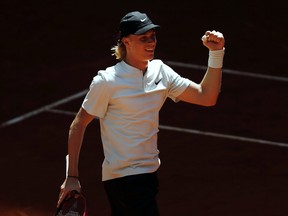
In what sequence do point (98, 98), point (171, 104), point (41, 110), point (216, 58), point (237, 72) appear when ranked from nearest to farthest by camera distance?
point (98, 98)
point (216, 58)
point (41, 110)
point (171, 104)
point (237, 72)

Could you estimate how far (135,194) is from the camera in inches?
263

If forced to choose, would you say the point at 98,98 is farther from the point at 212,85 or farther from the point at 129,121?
the point at 212,85

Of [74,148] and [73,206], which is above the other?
[74,148]

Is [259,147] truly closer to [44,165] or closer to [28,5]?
[44,165]

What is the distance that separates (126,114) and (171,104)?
17.8 ft

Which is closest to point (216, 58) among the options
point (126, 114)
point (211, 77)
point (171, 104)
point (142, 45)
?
point (211, 77)

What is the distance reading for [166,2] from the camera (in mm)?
16047

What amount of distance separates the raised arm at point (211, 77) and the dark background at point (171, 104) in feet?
7.30

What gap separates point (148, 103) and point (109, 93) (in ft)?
0.88

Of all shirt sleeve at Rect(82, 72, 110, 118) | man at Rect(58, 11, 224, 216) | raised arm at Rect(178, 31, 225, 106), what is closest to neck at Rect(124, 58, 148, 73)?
man at Rect(58, 11, 224, 216)

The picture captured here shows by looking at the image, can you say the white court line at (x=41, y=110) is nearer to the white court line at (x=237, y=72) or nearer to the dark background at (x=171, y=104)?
the dark background at (x=171, y=104)

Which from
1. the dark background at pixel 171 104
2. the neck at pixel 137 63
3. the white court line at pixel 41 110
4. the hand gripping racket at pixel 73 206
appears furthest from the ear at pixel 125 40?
the white court line at pixel 41 110

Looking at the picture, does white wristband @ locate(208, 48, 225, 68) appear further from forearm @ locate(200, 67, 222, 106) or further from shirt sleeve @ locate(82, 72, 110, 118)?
shirt sleeve @ locate(82, 72, 110, 118)

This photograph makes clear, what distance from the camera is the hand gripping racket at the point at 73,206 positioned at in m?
6.56
